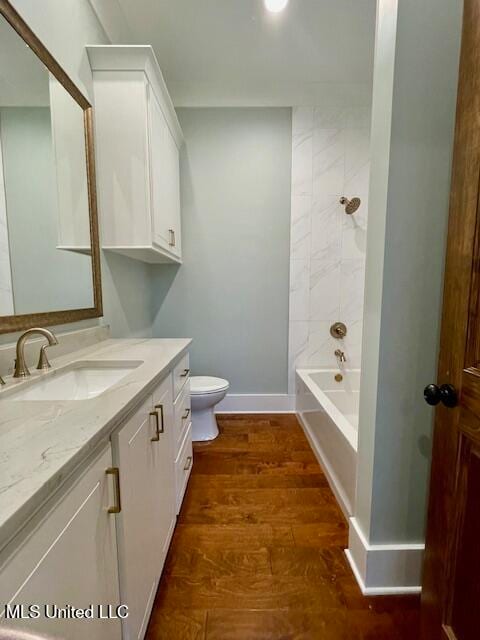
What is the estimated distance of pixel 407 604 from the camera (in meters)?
1.12

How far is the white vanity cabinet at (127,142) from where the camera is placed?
1.54 m

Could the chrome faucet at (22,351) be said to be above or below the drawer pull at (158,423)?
above

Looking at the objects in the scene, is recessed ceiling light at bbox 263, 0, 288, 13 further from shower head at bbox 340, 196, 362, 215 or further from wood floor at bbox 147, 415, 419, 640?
wood floor at bbox 147, 415, 419, 640

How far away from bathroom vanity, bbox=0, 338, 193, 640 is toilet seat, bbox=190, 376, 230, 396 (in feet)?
2.58

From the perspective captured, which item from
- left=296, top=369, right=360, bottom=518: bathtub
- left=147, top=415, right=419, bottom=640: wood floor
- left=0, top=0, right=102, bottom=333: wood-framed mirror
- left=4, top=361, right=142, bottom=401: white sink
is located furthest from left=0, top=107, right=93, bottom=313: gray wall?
left=296, top=369, right=360, bottom=518: bathtub

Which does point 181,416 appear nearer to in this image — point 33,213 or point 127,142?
point 33,213

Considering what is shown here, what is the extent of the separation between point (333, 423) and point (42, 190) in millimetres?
1842

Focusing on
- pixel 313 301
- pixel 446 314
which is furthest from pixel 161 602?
pixel 313 301

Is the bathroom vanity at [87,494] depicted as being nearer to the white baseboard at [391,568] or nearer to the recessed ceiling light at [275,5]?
the white baseboard at [391,568]

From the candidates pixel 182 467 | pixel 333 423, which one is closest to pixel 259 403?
pixel 333 423

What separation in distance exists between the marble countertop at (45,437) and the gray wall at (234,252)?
1706 millimetres

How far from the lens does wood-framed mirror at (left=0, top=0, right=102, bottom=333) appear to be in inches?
40.8

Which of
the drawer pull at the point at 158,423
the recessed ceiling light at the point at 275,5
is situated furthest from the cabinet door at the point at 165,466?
the recessed ceiling light at the point at 275,5

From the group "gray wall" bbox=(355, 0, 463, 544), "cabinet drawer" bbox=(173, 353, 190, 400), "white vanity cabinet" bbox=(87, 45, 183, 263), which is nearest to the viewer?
"gray wall" bbox=(355, 0, 463, 544)
